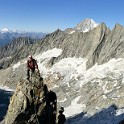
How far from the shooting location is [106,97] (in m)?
109

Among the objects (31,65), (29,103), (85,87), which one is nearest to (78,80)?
(85,87)

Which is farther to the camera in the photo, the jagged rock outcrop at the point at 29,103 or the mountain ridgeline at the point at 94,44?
the mountain ridgeline at the point at 94,44

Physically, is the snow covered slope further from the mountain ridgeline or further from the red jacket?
the red jacket

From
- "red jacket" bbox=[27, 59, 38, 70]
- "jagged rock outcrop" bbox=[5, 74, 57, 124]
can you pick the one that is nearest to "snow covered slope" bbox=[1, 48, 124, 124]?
"jagged rock outcrop" bbox=[5, 74, 57, 124]

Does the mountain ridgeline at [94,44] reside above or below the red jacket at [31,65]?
above

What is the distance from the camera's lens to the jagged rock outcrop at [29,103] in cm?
3312

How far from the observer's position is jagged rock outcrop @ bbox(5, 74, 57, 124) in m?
33.1

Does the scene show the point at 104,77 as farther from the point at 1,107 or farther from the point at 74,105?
the point at 1,107

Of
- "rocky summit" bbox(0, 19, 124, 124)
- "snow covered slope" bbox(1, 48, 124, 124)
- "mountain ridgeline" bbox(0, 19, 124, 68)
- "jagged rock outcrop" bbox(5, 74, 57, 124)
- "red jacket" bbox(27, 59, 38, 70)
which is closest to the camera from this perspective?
"jagged rock outcrop" bbox(5, 74, 57, 124)

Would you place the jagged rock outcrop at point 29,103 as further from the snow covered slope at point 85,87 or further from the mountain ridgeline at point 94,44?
the mountain ridgeline at point 94,44

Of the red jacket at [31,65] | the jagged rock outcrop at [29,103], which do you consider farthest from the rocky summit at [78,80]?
the red jacket at [31,65]

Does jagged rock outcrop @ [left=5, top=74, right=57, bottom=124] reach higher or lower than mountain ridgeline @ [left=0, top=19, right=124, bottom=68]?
lower

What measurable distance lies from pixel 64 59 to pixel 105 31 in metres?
25.9

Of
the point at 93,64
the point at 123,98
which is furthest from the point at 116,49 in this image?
the point at 123,98
